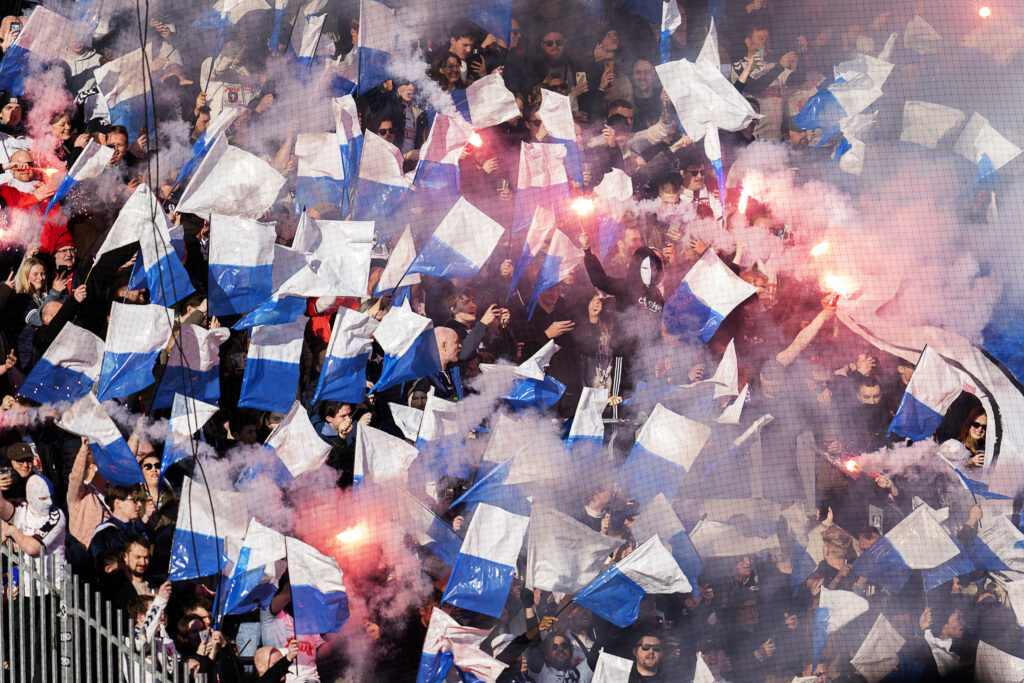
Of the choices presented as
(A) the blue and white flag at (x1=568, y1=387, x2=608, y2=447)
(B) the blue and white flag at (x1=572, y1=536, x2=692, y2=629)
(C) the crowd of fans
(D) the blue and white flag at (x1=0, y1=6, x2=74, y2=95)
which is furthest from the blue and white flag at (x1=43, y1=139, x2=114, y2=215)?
(B) the blue and white flag at (x1=572, y1=536, x2=692, y2=629)

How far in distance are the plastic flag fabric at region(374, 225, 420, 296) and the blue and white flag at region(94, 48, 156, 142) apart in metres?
1.45

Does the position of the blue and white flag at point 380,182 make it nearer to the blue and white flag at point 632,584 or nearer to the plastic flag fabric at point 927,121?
the blue and white flag at point 632,584

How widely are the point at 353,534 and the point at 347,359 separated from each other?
878mm

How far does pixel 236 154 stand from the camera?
4574 millimetres

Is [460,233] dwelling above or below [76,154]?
below

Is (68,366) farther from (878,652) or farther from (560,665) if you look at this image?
(878,652)

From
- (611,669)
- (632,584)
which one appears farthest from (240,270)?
(611,669)

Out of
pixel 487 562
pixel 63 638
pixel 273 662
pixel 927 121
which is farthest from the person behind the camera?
pixel 927 121

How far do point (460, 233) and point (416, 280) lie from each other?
33cm

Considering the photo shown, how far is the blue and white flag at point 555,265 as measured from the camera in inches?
180

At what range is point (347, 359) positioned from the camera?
448 centimetres

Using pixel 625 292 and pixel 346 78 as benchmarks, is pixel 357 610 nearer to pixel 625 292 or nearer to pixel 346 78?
pixel 625 292

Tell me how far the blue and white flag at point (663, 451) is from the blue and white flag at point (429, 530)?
0.91m

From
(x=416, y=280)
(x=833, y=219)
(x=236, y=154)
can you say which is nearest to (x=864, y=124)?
(x=833, y=219)
